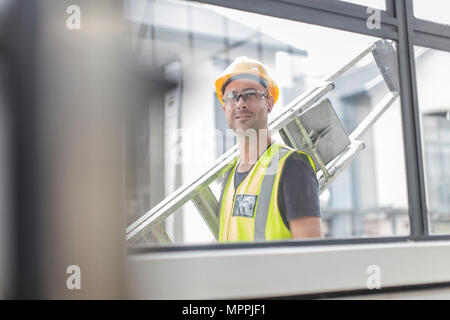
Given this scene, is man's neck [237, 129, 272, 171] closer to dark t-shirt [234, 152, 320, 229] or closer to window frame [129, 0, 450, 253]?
dark t-shirt [234, 152, 320, 229]

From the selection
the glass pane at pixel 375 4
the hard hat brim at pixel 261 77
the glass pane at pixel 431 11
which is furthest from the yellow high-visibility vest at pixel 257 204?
the glass pane at pixel 431 11

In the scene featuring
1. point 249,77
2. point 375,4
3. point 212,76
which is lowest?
point 249,77

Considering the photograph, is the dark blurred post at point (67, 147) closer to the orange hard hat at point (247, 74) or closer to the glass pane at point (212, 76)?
the glass pane at point (212, 76)

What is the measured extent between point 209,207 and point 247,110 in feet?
1.40

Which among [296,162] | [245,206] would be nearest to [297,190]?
[296,162]

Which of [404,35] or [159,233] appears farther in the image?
[404,35]

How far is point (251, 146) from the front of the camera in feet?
5.87

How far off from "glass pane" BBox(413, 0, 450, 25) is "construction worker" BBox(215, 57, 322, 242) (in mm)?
603

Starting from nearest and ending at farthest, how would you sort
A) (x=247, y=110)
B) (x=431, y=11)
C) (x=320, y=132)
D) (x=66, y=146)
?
(x=66, y=146) → (x=431, y=11) → (x=247, y=110) → (x=320, y=132)

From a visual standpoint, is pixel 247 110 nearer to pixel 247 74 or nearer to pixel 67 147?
pixel 247 74

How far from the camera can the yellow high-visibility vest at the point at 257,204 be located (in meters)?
1.52

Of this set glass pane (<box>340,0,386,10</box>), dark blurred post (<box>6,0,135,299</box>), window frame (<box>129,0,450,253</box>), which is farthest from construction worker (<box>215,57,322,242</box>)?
dark blurred post (<box>6,0,135,299</box>)

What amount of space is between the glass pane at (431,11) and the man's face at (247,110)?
2.09 feet
